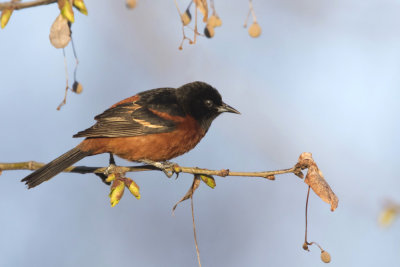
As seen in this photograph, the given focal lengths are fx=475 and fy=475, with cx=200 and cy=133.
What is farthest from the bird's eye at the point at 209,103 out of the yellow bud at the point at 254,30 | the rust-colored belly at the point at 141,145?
the yellow bud at the point at 254,30

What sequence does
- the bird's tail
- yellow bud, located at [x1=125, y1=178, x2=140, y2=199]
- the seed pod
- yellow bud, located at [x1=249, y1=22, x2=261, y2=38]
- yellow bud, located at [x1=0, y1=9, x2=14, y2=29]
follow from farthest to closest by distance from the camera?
the bird's tail → yellow bud, located at [x1=249, y1=22, x2=261, y2=38] → yellow bud, located at [x1=125, y1=178, x2=140, y2=199] → the seed pod → yellow bud, located at [x1=0, y1=9, x2=14, y2=29]

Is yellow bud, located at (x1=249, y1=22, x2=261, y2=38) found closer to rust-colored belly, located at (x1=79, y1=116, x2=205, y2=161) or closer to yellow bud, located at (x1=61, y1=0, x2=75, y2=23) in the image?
yellow bud, located at (x1=61, y1=0, x2=75, y2=23)

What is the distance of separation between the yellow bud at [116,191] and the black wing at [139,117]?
1.16 metres

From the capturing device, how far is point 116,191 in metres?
2.81

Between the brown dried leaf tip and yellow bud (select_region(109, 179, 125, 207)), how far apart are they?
3.45ft

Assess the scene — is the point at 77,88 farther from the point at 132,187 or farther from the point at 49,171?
the point at 49,171

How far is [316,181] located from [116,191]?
1163 mm

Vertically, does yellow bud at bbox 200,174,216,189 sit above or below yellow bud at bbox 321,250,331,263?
above

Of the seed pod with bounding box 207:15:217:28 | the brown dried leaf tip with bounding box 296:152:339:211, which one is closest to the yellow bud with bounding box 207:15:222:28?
the seed pod with bounding box 207:15:217:28

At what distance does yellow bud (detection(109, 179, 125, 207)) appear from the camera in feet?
9.11

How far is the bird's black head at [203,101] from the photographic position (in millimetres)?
4562

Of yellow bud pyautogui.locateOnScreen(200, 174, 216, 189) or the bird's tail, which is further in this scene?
the bird's tail

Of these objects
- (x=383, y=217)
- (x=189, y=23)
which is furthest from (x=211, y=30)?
(x=383, y=217)

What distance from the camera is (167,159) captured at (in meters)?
4.28
